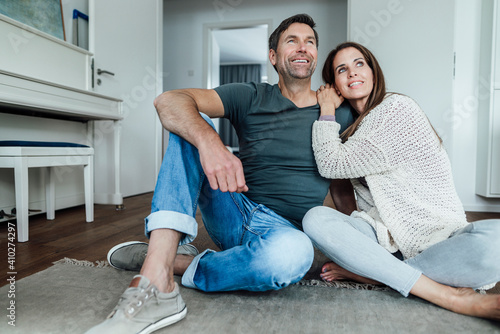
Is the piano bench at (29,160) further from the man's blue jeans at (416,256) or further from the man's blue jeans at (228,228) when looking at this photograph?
the man's blue jeans at (416,256)

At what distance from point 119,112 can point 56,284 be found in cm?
167

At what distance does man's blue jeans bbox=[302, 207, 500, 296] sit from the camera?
0.80 m

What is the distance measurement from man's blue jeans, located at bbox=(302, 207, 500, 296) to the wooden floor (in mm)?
890

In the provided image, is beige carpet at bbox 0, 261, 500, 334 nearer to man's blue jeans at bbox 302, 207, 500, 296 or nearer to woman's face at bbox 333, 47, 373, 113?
man's blue jeans at bbox 302, 207, 500, 296

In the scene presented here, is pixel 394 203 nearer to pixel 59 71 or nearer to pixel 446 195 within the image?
pixel 446 195

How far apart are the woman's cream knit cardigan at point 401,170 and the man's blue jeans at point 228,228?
25cm

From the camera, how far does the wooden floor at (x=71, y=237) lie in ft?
4.20

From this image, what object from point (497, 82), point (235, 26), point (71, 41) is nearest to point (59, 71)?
point (71, 41)

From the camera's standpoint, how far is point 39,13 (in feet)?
7.30

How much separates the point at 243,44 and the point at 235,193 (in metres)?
7.20

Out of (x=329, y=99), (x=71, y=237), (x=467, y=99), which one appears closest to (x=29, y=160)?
(x=71, y=237)

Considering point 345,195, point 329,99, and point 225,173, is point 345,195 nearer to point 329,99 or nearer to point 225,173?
point 329,99

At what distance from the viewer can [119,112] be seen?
97.3 inches

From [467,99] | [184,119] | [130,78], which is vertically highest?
[130,78]
